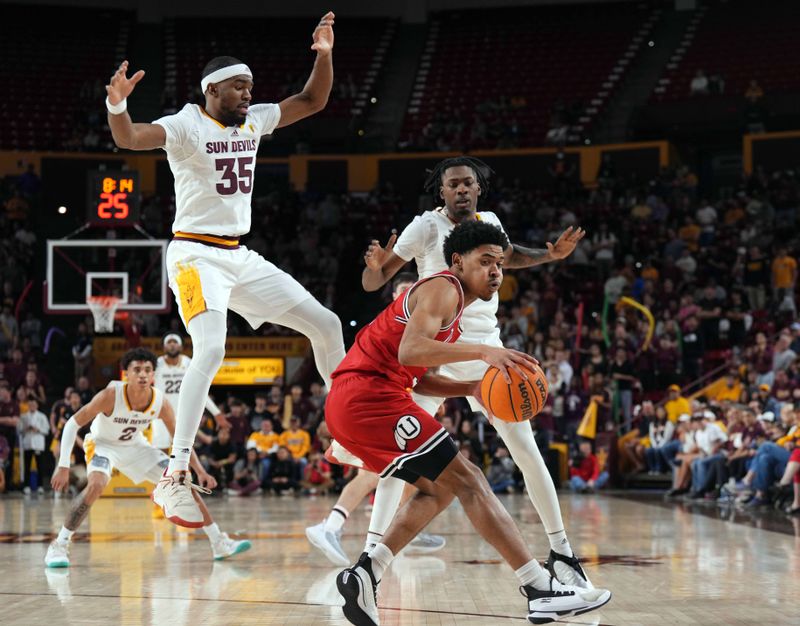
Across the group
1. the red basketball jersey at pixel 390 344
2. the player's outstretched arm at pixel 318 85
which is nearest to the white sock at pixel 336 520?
the red basketball jersey at pixel 390 344

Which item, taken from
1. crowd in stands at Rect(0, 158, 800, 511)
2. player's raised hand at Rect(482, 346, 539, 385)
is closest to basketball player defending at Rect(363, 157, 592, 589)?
player's raised hand at Rect(482, 346, 539, 385)

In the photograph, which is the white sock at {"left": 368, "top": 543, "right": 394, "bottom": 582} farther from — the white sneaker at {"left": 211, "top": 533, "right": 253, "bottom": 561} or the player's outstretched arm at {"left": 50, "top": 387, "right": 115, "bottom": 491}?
the player's outstretched arm at {"left": 50, "top": 387, "right": 115, "bottom": 491}

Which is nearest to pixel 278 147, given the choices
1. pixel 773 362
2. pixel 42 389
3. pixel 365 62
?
pixel 365 62

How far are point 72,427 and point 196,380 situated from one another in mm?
2554

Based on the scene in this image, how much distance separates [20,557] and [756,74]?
74.6ft

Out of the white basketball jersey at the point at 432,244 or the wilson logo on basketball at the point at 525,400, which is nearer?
the wilson logo on basketball at the point at 525,400

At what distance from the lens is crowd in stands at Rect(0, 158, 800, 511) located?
15.1 metres

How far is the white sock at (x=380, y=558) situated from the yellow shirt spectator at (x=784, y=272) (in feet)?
51.7

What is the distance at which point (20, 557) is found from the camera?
809 centimetres

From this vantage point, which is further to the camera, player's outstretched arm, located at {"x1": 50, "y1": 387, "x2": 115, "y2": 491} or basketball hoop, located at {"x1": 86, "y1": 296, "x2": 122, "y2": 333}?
basketball hoop, located at {"x1": 86, "y1": 296, "x2": 122, "y2": 333}

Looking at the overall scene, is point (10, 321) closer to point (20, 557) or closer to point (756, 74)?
point (20, 557)

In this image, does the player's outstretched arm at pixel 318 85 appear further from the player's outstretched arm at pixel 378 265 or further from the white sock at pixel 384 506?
the white sock at pixel 384 506

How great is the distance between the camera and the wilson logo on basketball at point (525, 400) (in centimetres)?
494

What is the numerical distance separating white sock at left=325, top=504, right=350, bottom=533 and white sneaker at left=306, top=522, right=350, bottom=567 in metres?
0.06
